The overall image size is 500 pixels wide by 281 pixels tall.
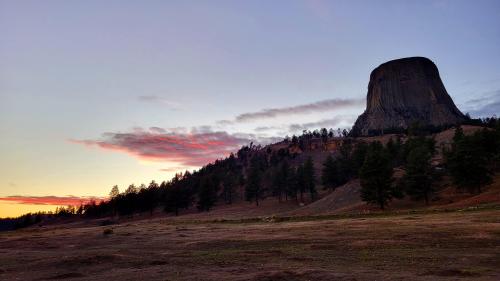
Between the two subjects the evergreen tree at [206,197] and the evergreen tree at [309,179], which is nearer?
the evergreen tree at [309,179]

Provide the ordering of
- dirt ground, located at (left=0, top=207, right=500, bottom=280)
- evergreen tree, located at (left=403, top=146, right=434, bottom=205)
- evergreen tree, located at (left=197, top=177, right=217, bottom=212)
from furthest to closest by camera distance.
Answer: evergreen tree, located at (left=197, top=177, right=217, bottom=212) → evergreen tree, located at (left=403, top=146, right=434, bottom=205) → dirt ground, located at (left=0, top=207, right=500, bottom=280)

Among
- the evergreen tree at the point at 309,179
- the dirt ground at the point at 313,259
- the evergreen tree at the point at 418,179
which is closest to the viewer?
the dirt ground at the point at 313,259

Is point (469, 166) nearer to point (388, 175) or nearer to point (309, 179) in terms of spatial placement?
point (388, 175)

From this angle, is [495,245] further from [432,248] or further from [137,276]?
[137,276]

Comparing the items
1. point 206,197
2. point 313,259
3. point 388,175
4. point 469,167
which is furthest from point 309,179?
point 313,259

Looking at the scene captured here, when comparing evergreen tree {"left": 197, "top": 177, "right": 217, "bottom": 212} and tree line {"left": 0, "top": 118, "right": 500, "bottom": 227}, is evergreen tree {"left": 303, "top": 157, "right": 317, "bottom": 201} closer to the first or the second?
tree line {"left": 0, "top": 118, "right": 500, "bottom": 227}

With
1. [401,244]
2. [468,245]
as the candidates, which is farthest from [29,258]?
[468,245]

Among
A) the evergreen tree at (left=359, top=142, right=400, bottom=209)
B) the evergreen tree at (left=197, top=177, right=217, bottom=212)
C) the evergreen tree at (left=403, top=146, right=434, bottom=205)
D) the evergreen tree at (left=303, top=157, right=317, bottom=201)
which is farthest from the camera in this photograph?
the evergreen tree at (left=197, top=177, right=217, bottom=212)

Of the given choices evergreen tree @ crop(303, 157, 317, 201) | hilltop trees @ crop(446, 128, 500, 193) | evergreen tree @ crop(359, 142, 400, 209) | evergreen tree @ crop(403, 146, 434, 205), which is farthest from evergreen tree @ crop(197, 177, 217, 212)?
hilltop trees @ crop(446, 128, 500, 193)

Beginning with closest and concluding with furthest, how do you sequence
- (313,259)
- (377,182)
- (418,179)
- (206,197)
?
1. (313,259)
2. (377,182)
3. (418,179)
4. (206,197)

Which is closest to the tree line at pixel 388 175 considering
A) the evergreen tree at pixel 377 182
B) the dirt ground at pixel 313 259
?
the evergreen tree at pixel 377 182

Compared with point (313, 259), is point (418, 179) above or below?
above

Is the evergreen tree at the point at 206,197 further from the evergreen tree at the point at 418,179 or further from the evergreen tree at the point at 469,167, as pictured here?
the evergreen tree at the point at 469,167

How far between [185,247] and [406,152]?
343 feet
